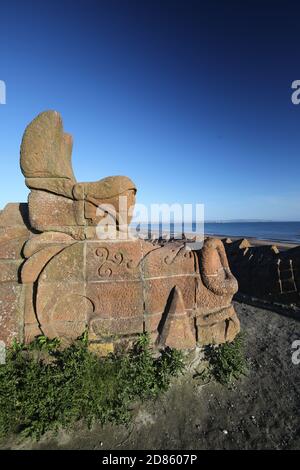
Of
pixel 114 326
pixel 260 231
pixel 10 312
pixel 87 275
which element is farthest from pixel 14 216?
pixel 260 231

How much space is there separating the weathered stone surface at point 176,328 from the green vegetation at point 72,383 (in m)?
0.17

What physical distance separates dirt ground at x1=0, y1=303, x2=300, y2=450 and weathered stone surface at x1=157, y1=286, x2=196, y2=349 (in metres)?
0.53

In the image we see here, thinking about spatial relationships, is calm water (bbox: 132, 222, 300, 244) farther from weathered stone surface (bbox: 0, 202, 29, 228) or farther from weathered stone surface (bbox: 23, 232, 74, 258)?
weathered stone surface (bbox: 23, 232, 74, 258)

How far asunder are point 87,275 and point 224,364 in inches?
101

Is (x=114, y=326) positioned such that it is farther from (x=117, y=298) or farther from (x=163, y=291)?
(x=163, y=291)

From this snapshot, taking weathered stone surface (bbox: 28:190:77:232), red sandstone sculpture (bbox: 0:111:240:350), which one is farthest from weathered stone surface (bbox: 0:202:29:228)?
weathered stone surface (bbox: 28:190:77:232)

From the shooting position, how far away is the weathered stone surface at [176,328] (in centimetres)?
392

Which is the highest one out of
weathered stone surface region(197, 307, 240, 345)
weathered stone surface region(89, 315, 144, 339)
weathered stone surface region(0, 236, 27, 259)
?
weathered stone surface region(0, 236, 27, 259)

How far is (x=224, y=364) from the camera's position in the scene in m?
3.98

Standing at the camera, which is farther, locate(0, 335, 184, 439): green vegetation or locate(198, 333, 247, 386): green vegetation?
locate(198, 333, 247, 386): green vegetation

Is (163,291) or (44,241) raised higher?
(44,241)

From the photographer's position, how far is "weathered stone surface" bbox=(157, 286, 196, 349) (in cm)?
392

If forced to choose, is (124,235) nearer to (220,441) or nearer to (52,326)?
(52,326)
